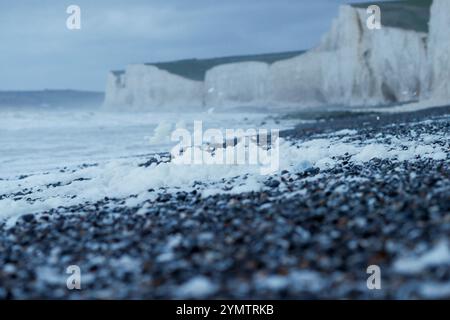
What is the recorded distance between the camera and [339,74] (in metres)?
62.2

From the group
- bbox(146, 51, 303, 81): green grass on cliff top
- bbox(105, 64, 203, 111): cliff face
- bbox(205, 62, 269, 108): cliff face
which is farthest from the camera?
bbox(146, 51, 303, 81): green grass on cliff top

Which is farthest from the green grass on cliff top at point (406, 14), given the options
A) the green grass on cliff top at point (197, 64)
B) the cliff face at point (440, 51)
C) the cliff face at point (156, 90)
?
the cliff face at point (156, 90)

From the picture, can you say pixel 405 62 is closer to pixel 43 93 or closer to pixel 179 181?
pixel 179 181

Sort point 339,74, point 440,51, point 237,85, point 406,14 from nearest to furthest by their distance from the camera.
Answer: point 440,51 → point 406,14 → point 339,74 → point 237,85

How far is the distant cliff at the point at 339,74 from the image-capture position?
3841 cm

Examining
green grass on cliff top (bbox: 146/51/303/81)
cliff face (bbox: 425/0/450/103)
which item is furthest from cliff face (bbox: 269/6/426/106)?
green grass on cliff top (bbox: 146/51/303/81)

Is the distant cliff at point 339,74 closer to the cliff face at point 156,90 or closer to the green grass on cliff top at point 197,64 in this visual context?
the cliff face at point 156,90

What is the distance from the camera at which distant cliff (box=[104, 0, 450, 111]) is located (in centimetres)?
3841

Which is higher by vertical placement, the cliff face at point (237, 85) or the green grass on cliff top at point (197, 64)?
the green grass on cliff top at point (197, 64)

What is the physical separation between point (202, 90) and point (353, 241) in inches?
3704

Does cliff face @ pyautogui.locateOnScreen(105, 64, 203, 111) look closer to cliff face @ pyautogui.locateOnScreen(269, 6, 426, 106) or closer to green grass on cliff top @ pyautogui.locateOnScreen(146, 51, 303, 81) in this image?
green grass on cliff top @ pyautogui.locateOnScreen(146, 51, 303, 81)

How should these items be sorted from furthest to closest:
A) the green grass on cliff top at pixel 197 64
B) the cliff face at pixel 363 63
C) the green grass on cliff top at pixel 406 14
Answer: the green grass on cliff top at pixel 197 64
the green grass on cliff top at pixel 406 14
the cliff face at pixel 363 63

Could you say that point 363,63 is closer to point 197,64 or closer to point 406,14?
point 406,14

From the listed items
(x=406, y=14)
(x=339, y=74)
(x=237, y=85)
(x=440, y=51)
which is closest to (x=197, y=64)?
(x=237, y=85)
